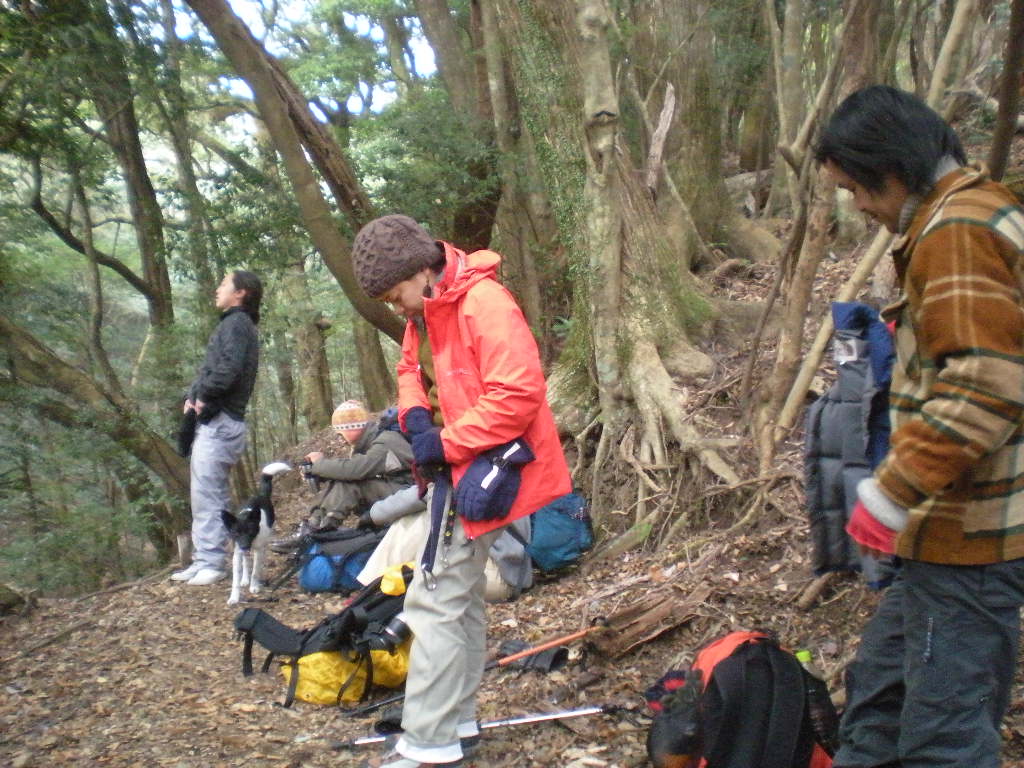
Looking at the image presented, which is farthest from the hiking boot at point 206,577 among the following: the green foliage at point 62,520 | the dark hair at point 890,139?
the dark hair at point 890,139

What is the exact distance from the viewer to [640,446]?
235 inches

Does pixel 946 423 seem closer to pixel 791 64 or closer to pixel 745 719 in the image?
pixel 745 719

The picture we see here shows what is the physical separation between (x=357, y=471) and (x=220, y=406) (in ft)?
3.72

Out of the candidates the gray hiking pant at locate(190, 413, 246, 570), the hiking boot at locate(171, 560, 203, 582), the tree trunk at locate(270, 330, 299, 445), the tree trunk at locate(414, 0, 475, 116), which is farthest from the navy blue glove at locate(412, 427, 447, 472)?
→ the tree trunk at locate(270, 330, 299, 445)

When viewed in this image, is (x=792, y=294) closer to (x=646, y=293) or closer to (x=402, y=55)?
(x=646, y=293)

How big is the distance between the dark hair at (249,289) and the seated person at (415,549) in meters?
1.81

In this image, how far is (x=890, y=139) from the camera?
1.96 meters

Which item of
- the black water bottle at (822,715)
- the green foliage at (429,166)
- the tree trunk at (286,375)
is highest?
the green foliage at (429,166)

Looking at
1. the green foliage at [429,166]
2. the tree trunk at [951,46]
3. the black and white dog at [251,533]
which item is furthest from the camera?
the green foliage at [429,166]

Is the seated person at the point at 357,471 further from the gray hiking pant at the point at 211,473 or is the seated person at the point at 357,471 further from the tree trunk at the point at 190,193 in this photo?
the tree trunk at the point at 190,193

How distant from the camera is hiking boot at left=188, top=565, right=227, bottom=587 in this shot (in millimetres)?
6352

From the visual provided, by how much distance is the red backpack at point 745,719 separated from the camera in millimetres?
2590

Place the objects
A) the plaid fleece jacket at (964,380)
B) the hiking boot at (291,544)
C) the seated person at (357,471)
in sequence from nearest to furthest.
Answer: the plaid fleece jacket at (964,380) < the seated person at (357,471) < the hiking boot at (291,544)

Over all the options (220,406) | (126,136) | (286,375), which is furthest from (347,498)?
(286,375)
